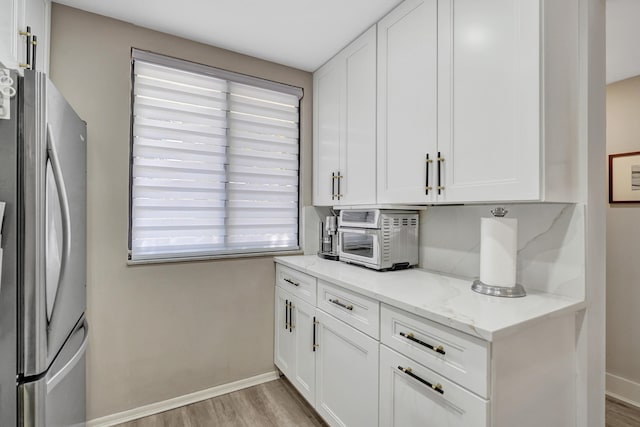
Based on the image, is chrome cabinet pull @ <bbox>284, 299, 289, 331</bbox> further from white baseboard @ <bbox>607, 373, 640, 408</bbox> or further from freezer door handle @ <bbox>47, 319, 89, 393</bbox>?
white baseboard @ <bbox>607, 373, 640, 408</bbox>

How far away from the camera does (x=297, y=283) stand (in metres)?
2.12

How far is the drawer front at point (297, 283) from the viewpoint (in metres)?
1.95

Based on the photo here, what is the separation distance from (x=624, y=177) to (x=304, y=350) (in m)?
2.65

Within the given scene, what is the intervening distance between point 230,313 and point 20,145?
1.59 metres

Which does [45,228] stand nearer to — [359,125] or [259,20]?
[259,20]

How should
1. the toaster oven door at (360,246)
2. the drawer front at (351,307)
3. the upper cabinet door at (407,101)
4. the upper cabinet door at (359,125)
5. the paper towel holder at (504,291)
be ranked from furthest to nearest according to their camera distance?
1. the upper cabinet door at (359,125)
2. the toaster oven door at (360,246)
3. the upper cabinet door at (407,101)
4. the drawer front at (351,307)
5. the paper towel holder at (504,291)

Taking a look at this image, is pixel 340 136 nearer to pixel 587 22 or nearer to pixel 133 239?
pixel 587 22

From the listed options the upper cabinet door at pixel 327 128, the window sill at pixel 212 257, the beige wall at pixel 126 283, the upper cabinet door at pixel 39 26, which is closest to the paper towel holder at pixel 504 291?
the upper cabinet door at pixel 327 128

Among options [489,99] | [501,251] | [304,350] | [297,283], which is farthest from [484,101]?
[304,350]

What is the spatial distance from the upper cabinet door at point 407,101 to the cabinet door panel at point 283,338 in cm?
106

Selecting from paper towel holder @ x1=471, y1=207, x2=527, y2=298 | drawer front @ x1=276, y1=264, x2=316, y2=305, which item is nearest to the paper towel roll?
paper towel holder @ x1=471, y1=207, x2=527, y2=298

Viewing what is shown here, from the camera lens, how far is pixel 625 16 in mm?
1678

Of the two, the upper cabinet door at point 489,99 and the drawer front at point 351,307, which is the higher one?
the upper cabinet door at point 489,99

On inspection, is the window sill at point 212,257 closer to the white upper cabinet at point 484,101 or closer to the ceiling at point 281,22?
the white upper cabinet at point 484,101
